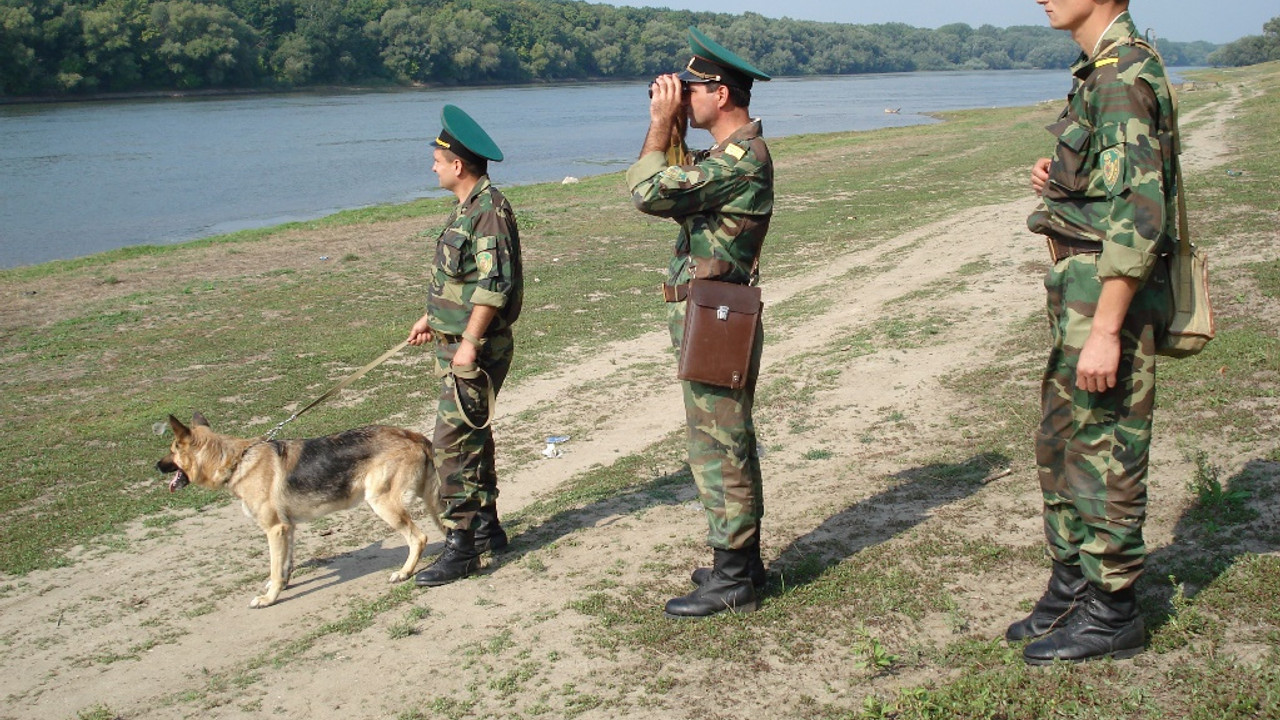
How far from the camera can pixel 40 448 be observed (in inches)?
322

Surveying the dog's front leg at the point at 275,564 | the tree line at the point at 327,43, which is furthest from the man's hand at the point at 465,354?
the tree line at the point at 327,43

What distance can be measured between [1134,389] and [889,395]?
426cm

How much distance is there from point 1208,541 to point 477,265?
3438mm

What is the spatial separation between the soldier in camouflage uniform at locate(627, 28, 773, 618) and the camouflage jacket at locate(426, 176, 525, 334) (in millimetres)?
1079

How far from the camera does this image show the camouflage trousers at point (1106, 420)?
3365 mm

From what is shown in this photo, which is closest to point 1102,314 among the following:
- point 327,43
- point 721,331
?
point 721,331

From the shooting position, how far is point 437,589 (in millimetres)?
5102

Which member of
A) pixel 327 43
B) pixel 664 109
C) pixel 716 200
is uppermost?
pixel 327 43

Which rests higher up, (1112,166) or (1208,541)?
(1112,166)

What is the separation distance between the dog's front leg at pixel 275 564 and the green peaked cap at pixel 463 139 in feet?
6.99

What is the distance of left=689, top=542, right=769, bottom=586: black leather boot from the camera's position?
4312 mm

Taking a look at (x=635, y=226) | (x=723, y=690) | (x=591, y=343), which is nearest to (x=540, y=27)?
(x=635, y=226)

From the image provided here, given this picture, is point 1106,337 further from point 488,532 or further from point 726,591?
point 488,532

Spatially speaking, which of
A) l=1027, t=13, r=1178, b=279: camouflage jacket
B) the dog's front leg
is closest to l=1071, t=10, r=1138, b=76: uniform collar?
l=1027, t=13, r=1178, b=279: camouflage jacket
